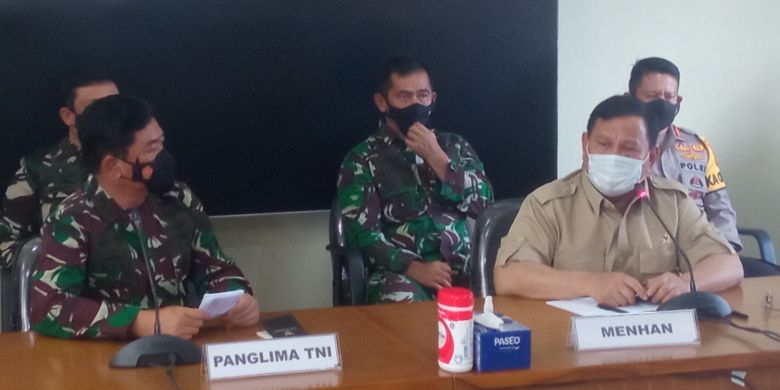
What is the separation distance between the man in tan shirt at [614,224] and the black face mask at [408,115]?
0.98 metres

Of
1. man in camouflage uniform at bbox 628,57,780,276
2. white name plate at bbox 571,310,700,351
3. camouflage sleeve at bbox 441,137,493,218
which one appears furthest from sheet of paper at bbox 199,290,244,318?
man in camouflage uniform at bbox 628,57,780,276

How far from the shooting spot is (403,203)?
10.9 ft

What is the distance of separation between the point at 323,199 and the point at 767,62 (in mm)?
2062

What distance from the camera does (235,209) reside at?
11.4 feet

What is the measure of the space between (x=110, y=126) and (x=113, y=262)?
327mm

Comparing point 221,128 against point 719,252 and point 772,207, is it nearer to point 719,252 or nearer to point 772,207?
point 719,252

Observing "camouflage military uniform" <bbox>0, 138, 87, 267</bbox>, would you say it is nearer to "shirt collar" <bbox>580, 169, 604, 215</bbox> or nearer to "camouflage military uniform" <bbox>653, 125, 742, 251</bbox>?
"shirt collar" <bbox>580, 169, 604, 215</bbox>

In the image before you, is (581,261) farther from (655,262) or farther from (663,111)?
(663,111)

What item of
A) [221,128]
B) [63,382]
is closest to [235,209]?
[221,128]

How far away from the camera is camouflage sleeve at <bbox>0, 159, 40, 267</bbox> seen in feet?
10.2

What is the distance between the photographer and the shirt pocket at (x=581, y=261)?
2385 mm

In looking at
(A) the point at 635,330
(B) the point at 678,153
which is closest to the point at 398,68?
(B) the point at 678,153

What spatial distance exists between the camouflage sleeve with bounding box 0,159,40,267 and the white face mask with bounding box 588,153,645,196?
74.8 inches

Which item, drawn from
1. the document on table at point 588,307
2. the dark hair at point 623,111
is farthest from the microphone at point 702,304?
the dark hair at point 623,111
